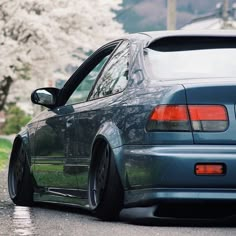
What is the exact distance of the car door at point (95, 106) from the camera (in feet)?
26.4

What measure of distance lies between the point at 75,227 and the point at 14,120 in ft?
145

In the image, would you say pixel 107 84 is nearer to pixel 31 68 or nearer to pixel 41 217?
pixel 41 217

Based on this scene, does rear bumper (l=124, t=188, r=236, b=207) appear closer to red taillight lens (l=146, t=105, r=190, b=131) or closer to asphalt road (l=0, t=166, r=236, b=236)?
asphalt road (l=0, t=166, r=236, b=236)

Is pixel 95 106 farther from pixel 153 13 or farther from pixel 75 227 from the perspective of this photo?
pixel 153 13

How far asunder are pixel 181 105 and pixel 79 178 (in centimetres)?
151

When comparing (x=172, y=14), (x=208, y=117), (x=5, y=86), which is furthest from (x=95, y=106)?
(x=5, y=86)

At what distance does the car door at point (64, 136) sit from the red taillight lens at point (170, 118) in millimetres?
1256

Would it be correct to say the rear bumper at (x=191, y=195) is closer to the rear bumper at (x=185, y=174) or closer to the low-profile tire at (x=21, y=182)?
the rear bumper at (x=185, y=174)

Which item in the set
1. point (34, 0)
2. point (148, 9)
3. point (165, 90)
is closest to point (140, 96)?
point (165, 90)

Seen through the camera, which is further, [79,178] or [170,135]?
[79,178]

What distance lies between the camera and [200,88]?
24.1ft

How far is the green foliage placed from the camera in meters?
50.8

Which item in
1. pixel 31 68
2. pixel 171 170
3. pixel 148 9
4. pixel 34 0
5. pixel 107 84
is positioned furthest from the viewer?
pixel 148 9

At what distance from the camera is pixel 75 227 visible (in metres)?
7.52
